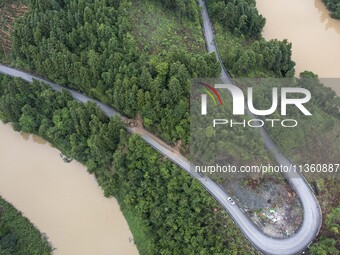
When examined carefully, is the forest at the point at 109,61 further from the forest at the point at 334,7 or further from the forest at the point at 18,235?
the forest at the point at 334,7

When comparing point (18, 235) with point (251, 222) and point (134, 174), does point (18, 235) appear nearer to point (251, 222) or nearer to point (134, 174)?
point (134, 174)

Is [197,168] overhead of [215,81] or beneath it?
beneath

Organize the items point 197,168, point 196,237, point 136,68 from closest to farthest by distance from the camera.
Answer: point 196,237 < point 197,168 < point 136,68

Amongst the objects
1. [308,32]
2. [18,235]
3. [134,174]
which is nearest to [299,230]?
[134,174]

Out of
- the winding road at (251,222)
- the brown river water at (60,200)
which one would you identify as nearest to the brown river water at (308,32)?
the winding road at (251,222)

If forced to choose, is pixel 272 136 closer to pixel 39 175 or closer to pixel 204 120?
pixel 204 120

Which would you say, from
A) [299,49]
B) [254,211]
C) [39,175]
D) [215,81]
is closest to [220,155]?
[254,211]
